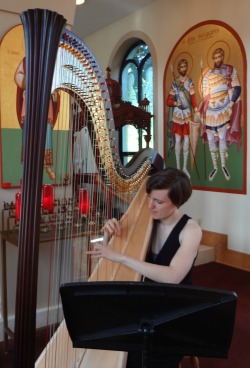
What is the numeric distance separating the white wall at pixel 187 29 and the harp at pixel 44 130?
304cm

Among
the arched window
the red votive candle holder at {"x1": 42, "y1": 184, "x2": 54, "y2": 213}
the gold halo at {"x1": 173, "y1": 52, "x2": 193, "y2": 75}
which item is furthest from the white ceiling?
the red votive candle holder at {"x1": 42, "y1": 184, "x2": 54, "y2": 213}

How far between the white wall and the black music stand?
3.49m

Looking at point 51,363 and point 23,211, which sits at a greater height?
point 23,211

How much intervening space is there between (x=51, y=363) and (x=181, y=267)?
571mm

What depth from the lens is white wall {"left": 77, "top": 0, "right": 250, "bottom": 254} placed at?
4.28 metres

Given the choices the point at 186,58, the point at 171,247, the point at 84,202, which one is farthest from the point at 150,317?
the point at 186,58

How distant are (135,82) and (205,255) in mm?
3144

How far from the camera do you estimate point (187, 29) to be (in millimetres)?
4812

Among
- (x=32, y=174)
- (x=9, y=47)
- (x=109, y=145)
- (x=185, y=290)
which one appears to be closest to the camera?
(x=32, y=174)

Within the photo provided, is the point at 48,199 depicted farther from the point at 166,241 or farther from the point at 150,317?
the point at 150,317

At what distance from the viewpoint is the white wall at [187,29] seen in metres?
4.28

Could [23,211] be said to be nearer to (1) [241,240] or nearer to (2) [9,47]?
(2) [9,47]

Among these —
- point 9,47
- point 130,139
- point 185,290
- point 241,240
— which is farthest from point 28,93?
point 130,139

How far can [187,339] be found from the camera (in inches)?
38.5
